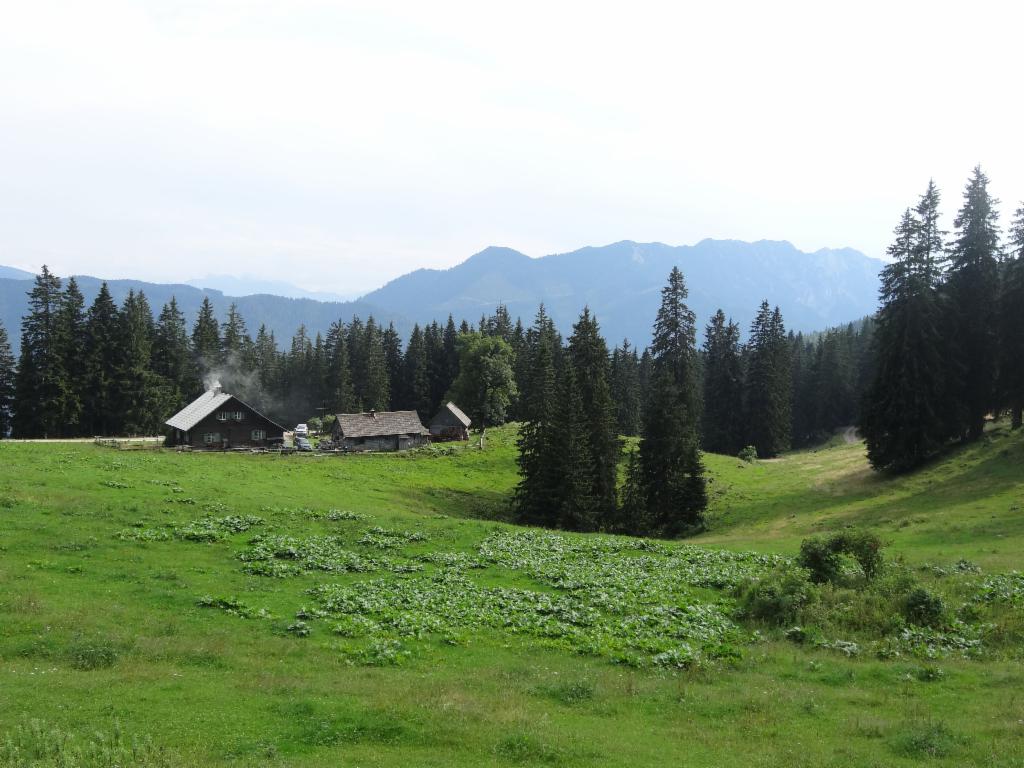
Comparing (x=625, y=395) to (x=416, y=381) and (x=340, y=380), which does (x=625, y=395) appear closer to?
(x=416, y=381)

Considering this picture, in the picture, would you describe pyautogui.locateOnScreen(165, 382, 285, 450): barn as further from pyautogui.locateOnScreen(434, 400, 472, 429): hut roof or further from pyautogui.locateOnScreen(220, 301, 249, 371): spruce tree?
pyautogui.locateOnScreen(220, 301, 249, 371): spruce tree

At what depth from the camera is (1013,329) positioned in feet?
166

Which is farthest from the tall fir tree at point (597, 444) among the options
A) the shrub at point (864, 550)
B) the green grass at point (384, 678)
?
the shrub at point (864, 550)

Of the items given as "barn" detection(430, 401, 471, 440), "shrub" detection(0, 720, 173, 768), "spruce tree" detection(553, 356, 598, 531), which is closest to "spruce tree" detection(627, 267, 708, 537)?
"spruce tree" detection(553, 356, 598, 531)

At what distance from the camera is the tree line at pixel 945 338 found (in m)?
51.5

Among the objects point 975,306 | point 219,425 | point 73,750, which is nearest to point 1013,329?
point 975,306

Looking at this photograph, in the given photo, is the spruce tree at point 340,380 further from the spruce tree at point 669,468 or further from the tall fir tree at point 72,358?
the spruce tree at point 669,468

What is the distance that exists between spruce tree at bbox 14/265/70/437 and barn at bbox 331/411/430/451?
3126 centimetres

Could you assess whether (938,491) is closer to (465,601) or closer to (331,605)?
(465,601)

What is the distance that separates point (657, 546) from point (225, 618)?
72.6ft

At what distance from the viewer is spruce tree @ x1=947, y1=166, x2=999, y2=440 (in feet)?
172

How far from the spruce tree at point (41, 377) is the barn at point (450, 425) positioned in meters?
43.9

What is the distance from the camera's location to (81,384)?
259 ft

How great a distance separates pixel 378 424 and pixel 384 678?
67721mm
